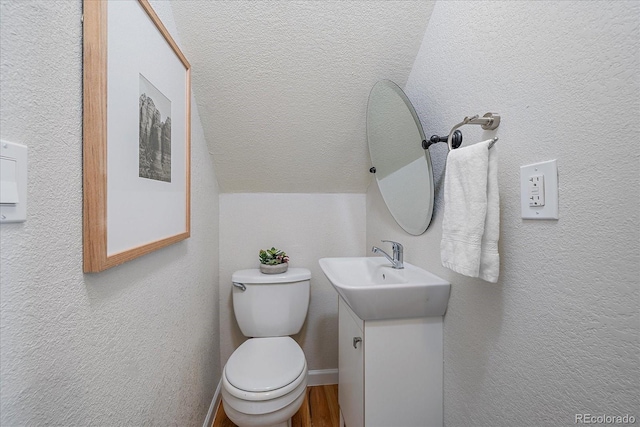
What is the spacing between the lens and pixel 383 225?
1574 mm

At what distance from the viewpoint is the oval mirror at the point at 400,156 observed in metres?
1.10

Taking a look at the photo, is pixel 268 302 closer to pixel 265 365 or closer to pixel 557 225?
pixel 265 365

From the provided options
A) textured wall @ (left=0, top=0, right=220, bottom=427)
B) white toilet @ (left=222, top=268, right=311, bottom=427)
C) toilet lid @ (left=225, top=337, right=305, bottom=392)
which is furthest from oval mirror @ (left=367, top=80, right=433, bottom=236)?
textured wall @ (left=0, top=0, right=220, bottom=427)

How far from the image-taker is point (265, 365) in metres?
1.24

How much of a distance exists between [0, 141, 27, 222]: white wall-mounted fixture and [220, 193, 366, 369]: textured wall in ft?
4.45

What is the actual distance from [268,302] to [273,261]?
0.24 m

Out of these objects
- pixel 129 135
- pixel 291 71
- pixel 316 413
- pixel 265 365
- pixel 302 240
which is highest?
pixel 291 71

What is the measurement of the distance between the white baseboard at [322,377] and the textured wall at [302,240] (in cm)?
3

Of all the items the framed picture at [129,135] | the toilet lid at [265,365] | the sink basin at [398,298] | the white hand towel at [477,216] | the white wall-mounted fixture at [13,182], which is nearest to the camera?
the white wall-mounted fixture at [13,182]

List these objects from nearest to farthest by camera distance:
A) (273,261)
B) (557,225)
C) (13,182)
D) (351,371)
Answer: (13,182) < (557,225) < (351,371) < (273,261)

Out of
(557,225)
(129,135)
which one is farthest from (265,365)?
(557,225)

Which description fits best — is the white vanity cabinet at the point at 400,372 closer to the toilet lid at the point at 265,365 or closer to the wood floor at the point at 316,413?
the toilet lid at the point at 265,365

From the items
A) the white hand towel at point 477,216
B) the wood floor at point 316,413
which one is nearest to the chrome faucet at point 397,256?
the white hand towel at point 477,216

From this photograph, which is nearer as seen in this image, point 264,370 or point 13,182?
point 13,182
